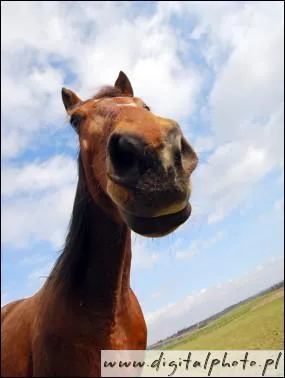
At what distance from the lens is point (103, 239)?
6.56ft

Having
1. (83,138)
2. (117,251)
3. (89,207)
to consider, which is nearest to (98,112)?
(83,138)

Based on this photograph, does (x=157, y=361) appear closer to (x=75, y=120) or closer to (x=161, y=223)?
(x=161, y=223)

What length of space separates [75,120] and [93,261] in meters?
0.89

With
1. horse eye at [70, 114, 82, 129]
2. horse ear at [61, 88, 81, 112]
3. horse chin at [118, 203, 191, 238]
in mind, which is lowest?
horse chin at [118, 203, 191, 238]

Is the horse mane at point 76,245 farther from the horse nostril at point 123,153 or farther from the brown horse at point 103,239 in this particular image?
the horse nostril at point 123,153

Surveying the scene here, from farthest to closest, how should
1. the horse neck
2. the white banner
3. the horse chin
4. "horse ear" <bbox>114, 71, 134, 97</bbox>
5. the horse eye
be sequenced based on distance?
"horse ear" <bbox>114, 71, 134, 97</bbox>
the horse eye
the horse neck
the white banner
the horse chin

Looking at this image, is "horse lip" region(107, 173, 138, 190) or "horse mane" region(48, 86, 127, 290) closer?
"horse lip" region(107, 173, 138, 190)

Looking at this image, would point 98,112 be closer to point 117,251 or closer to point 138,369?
point 117,251

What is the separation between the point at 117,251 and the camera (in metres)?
2.03

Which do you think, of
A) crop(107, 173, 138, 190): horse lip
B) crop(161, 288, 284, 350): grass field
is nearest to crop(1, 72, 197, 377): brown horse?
crop(107, 173, 138, 190): horse lip

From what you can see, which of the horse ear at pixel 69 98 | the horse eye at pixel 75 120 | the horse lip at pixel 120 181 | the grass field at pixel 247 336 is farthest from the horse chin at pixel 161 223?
the grass field at pixel 247 336

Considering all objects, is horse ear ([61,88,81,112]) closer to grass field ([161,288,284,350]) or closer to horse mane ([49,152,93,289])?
horse mane ([49,152,93,289])

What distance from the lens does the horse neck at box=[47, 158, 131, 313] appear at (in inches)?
75.7

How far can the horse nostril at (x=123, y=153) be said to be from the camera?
160cm
